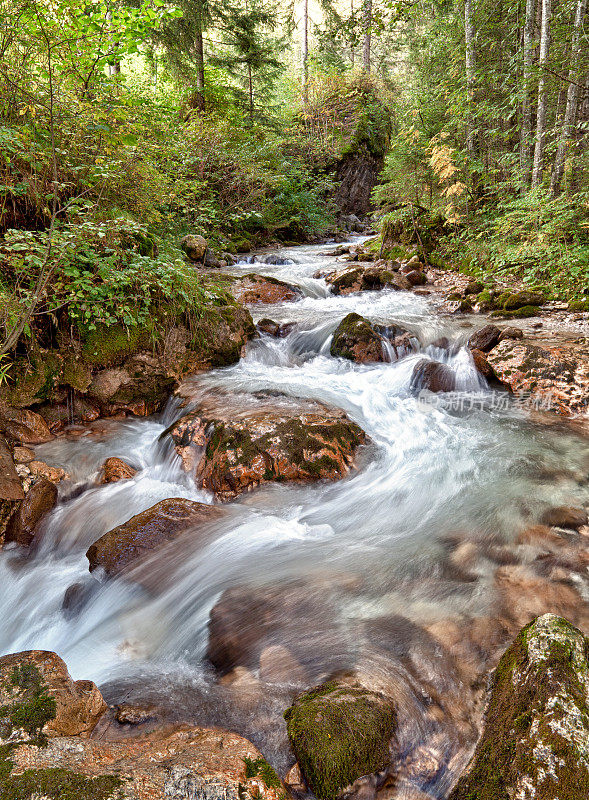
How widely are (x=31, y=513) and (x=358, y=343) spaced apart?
5.47 meters

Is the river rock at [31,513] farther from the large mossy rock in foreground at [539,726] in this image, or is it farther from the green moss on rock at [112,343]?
the large mossy rock in foreground at [539,726]

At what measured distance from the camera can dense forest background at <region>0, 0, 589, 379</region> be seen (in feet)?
14.5

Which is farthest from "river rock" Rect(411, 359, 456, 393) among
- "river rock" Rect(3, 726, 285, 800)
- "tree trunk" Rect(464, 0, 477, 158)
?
"tree trunk" Rect(464, 0, 477, 158)

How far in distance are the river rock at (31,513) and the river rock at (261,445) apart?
1.35 m

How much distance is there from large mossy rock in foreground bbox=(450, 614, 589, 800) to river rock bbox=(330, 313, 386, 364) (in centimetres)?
569

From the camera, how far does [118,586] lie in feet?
11.1

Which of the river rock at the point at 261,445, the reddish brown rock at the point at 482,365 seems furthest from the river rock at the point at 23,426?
the reddish brown rock at the point at 482,365

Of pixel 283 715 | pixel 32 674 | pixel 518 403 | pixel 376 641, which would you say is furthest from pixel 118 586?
pixel 518 403

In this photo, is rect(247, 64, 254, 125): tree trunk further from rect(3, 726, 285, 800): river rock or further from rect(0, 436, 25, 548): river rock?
rect(3, 726, 285, 800): river rock

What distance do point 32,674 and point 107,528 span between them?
2229mm

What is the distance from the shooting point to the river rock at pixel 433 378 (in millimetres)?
6781

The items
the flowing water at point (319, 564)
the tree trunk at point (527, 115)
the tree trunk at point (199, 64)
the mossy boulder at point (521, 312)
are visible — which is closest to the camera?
the flowing water at point (319, 564)

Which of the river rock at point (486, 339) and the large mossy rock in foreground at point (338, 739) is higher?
the river rock at point (486, 339)

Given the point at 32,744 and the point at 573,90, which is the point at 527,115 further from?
the point at 32,744
